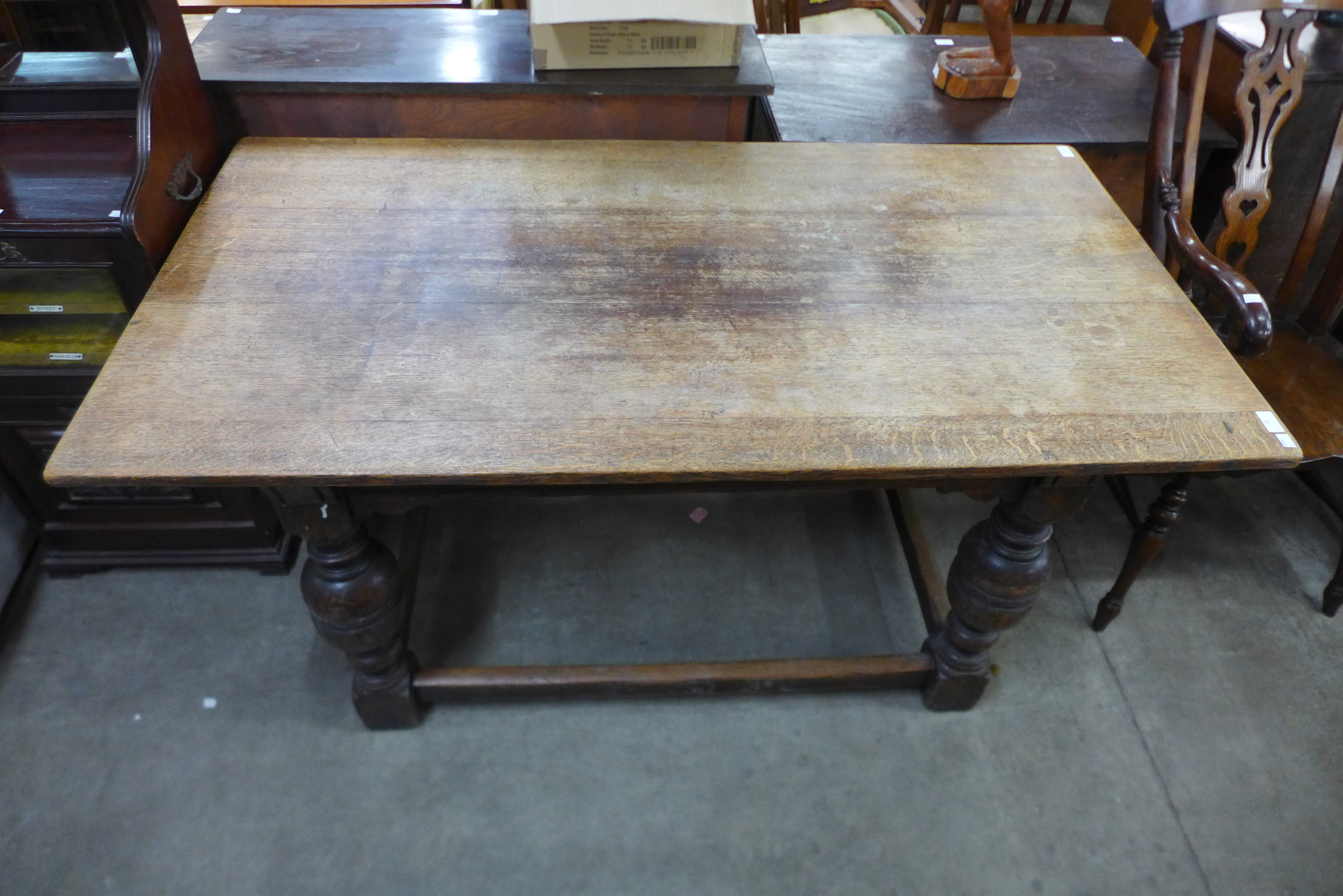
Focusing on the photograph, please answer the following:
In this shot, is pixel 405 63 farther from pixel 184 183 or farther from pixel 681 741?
pixel 681 741

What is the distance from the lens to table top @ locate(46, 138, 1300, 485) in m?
1.04

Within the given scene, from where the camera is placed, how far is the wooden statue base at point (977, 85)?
1.90 m

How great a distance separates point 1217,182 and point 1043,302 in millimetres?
1080

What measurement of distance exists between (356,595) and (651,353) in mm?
642

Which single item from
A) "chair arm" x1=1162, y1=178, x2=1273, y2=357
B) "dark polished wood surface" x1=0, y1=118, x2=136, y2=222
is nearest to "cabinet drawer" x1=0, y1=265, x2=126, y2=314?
Answer: "dark polished wood surface" x1=0, y1=118, x2=136, y2=222

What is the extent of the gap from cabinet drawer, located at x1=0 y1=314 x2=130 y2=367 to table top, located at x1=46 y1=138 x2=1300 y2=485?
401 mm

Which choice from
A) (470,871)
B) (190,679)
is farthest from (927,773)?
(190,679)

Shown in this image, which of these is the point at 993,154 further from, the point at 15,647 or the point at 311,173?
the point at 15,647

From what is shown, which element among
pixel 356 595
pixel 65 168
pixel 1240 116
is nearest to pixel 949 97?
pixel 1240 116

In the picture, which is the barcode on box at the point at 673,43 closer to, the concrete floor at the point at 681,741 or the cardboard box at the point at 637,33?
A: the cardboard box at the point at 637,33

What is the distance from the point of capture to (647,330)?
1.21 meters

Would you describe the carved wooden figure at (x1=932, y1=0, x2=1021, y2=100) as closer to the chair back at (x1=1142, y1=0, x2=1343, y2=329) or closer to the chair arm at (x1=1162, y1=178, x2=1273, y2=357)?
the chair back at (x1=1142, y1=0, x2=1343, y2=329)

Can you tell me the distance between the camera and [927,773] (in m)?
1.66

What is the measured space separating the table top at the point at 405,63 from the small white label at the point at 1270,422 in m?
0.98
